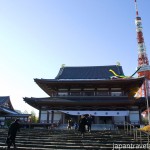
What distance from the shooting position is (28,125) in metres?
28.6

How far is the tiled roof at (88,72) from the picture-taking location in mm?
35094

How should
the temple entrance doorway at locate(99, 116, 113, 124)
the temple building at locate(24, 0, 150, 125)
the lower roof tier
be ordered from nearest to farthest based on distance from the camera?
1. the lower roof tier
2. the temple building at locate(24, 0, 150, 125)
3. the temple entrance doorway at locate(99, 116, 113, 124)

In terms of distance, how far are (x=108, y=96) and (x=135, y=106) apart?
3.66 metres

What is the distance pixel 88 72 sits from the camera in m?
37.0

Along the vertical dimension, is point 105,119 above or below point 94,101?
below

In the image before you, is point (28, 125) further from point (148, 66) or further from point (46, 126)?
point (148, 66)

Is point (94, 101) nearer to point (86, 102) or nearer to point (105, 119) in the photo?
point (86, 102)

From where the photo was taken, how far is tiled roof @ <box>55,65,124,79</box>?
115ft
